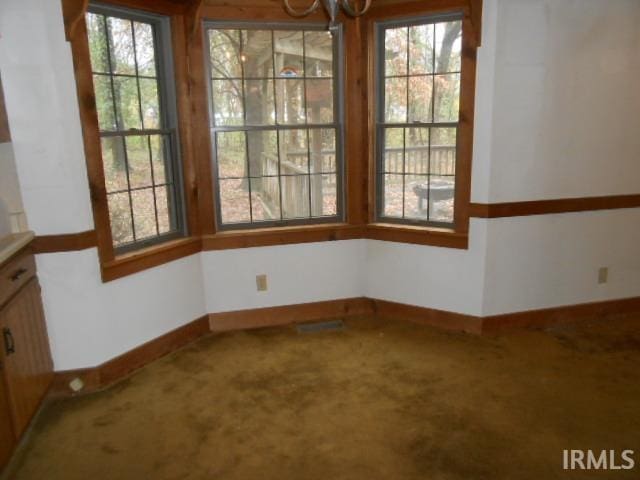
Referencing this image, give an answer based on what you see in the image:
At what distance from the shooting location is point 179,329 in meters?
3.55

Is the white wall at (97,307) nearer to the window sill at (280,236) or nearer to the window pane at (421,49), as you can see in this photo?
the window sill at (280,236)

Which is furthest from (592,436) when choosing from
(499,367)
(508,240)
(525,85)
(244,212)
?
(244,212)

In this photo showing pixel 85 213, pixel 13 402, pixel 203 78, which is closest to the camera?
pixel 13 402

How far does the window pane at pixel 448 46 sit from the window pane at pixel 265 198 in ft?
4.63

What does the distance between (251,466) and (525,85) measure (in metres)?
2.81

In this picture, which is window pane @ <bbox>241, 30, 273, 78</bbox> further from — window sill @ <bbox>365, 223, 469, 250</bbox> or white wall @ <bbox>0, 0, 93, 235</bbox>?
window sill @ <bbox>365, 223, 469, 250</bbox>

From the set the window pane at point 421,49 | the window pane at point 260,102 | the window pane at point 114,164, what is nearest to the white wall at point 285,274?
the window pane at point 114,164

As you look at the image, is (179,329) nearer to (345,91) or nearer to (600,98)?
(345,91)

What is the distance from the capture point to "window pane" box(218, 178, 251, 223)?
3668 millimetres

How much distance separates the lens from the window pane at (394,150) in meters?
3.71

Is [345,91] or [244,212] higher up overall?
[345,91]

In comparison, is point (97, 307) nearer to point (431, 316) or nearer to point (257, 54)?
point (257, 54)
